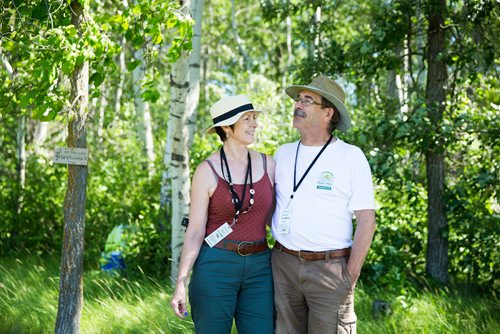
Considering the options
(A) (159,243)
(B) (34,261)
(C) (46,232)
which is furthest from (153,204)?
(C) (46,232)

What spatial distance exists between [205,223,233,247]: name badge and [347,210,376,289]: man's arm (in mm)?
664

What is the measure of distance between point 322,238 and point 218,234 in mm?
555

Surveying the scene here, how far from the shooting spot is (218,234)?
3.64 meters

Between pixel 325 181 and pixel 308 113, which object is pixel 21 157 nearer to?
pixel 308 113

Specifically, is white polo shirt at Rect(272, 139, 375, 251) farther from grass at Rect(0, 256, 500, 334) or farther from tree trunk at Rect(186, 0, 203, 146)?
tree trunk at Rect(186, 0, 203, 146)

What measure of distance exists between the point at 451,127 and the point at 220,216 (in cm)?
302

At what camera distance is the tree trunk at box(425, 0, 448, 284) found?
6512 mm

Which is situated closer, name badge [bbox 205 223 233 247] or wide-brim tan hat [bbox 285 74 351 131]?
name badge [bbox 205 223 233 247]

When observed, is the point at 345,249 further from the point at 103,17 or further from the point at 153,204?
the point at 153,204

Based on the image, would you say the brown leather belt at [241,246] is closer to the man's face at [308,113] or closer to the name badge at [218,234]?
the name badge at [218,234]

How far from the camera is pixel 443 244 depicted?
670 centimetres

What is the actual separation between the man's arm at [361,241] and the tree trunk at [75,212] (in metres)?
2.14

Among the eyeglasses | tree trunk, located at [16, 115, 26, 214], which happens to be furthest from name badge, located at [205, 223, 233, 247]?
tree trunk, located at [16, 115, 26, 214]

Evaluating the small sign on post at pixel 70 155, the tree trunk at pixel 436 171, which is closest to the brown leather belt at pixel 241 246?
the small sign on post at pixel 70 155
